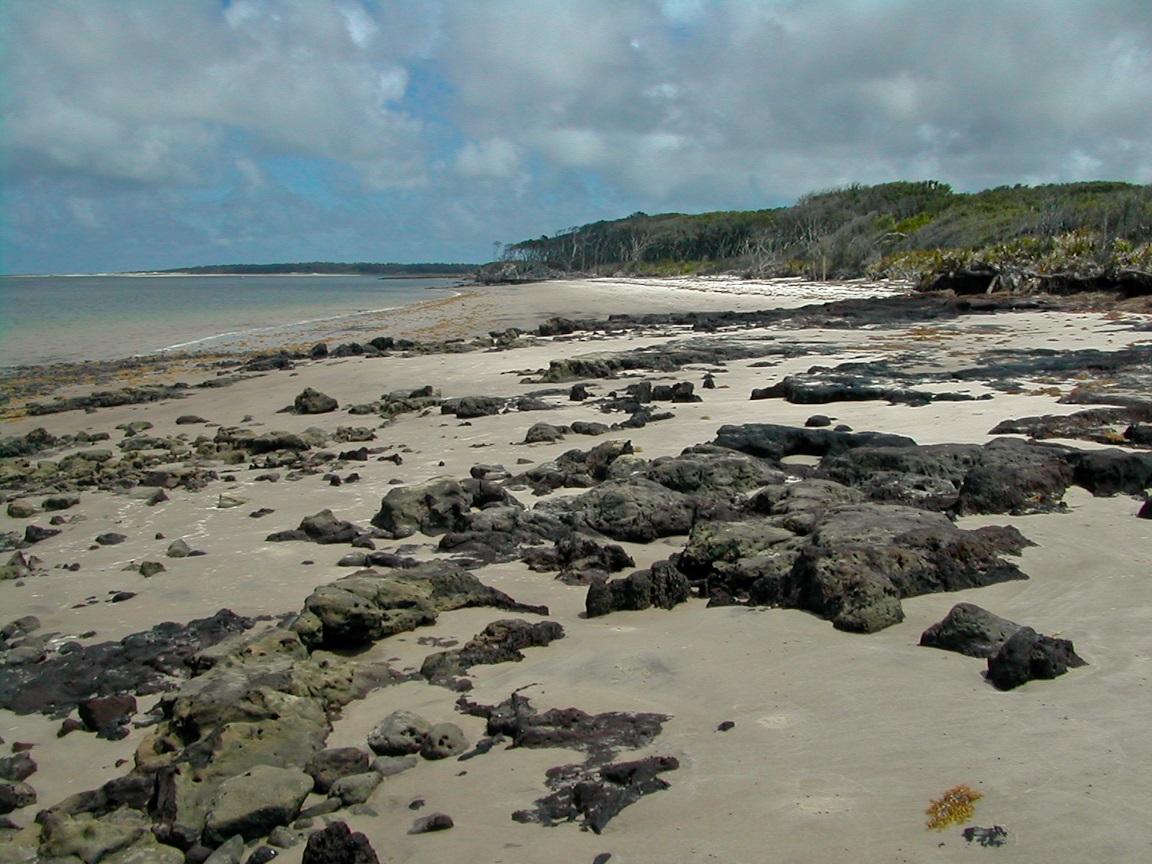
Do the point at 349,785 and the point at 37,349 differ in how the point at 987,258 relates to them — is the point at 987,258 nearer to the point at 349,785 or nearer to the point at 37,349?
the point at 37,349

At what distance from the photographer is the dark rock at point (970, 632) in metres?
4.87

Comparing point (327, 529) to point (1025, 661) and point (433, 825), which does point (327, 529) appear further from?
point (1025, 661)

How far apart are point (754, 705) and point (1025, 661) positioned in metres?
1.22

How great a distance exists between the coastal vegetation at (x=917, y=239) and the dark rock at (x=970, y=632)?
2941 centimetres

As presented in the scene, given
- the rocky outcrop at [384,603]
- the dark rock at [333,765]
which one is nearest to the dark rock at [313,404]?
the rocky outcrop at [384,603]

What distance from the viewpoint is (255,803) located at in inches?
153

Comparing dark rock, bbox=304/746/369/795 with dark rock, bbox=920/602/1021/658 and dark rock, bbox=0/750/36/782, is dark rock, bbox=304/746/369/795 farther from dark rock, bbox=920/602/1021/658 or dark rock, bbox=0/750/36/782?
dark rock, bbox=920/602/1021/658

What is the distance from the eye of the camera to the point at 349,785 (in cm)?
408

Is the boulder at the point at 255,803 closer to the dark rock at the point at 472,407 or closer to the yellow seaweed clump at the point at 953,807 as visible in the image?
the yellow seaweed clump at the point at 953,807

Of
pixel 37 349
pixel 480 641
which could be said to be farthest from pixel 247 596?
pixel 37 349

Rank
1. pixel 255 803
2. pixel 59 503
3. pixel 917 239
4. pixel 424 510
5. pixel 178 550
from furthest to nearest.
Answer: pixel 917 239 → pixel 59 503 → pixel 424 510 → pixel 178 550 → pixel 255 803

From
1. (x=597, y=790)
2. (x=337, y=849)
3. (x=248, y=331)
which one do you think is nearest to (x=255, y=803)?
(x=337, y=849)

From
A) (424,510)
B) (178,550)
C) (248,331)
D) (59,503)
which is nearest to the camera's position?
(178,550)

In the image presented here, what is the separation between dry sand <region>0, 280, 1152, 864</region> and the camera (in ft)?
11.4
